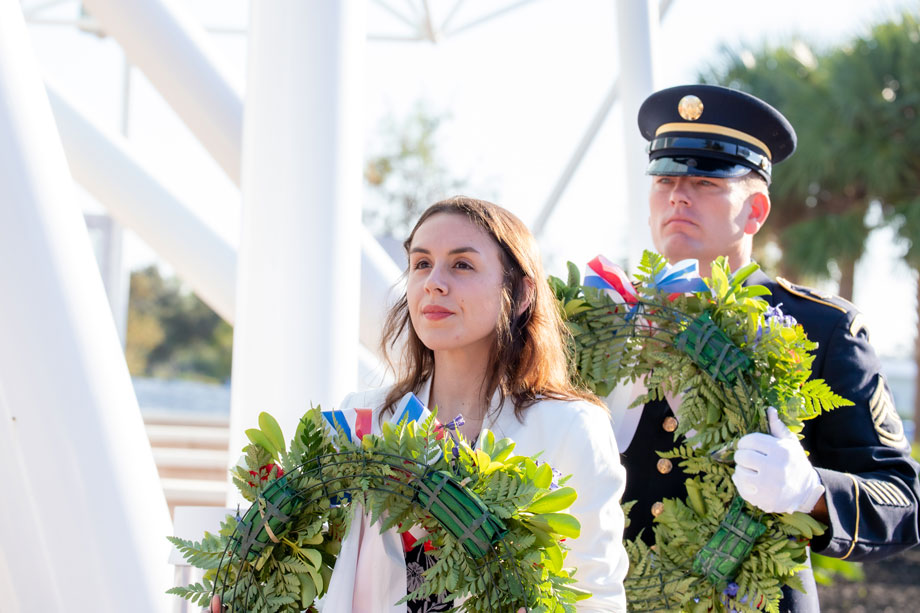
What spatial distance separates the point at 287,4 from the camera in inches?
113

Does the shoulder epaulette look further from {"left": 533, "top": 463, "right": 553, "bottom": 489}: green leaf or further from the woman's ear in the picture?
{"left": 533, "top": 463, "right": 553, "bottom": 489}: green leaf

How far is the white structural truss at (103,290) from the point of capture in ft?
7.13

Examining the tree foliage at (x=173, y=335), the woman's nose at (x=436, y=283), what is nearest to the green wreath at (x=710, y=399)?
the woman's nose at (x=436, y=283)

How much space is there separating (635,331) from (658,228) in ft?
1.50

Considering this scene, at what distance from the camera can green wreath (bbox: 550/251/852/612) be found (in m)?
2.53

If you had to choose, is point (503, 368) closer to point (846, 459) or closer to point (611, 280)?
point (611, 280)

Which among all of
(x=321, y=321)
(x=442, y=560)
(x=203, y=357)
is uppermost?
(x=321, y=321)

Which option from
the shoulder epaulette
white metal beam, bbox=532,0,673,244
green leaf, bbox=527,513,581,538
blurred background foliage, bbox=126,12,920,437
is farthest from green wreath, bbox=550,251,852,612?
blurred background foliage, bbox=126,12,920,437

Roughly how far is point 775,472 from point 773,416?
0.17m

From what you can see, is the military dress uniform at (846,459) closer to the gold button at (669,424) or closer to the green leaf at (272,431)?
the gold button at (669,424)

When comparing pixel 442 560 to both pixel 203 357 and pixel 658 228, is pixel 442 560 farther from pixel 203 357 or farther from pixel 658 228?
pixel 203 357

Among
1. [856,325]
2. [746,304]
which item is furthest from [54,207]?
[856,325]

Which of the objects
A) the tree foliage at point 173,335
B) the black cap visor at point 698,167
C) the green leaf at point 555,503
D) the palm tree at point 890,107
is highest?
the palm tree at point 890,107

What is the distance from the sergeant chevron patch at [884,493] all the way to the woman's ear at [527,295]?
1011 millimetres
